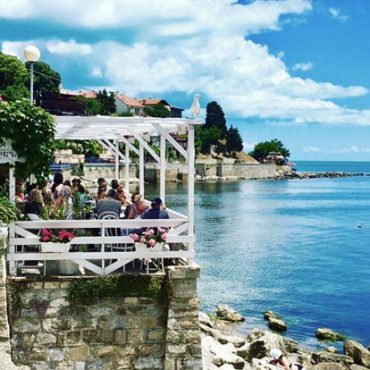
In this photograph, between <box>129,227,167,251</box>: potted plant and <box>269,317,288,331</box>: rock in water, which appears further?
<box>269,317,288,331</box>: rock in water

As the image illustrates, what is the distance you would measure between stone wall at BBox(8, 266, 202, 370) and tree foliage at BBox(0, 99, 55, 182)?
2149 mm

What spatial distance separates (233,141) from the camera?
146 meters

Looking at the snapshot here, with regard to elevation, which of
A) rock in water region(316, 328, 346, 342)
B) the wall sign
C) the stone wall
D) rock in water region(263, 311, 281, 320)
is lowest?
rock in water region(316, 328, 346, 342)

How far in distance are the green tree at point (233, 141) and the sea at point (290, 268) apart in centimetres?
7690

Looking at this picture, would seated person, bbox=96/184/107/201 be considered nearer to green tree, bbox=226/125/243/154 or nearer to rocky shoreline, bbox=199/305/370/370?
rocky shoreline, bbox=199/305/370/370

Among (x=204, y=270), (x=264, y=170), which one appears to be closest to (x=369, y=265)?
(x=204, y=270)

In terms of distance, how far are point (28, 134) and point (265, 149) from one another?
163869 millimetres

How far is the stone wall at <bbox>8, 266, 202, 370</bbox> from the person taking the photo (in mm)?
10516

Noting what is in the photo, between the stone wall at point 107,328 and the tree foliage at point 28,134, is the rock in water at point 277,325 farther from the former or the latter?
the tree foliage at point 28,134

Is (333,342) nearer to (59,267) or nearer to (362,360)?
(362,360)

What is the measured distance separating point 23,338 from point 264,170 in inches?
5585

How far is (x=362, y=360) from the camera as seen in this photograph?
62.5ft

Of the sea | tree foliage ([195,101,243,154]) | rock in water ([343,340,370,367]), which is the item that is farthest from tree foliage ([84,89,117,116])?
rock in water ([343,340,370,367])

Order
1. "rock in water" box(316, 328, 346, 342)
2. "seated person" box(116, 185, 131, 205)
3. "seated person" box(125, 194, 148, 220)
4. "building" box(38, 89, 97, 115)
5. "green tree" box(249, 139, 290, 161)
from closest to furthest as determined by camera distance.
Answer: "seated person" box(125, 194, 148, 220) → "seated person" box(116, 185, 131, 205) → "rock in water" box(316, 328, 346, 342) → "building" box(38, 89, 97, 115) → "green tree" box(249, 139, 290, 161)
